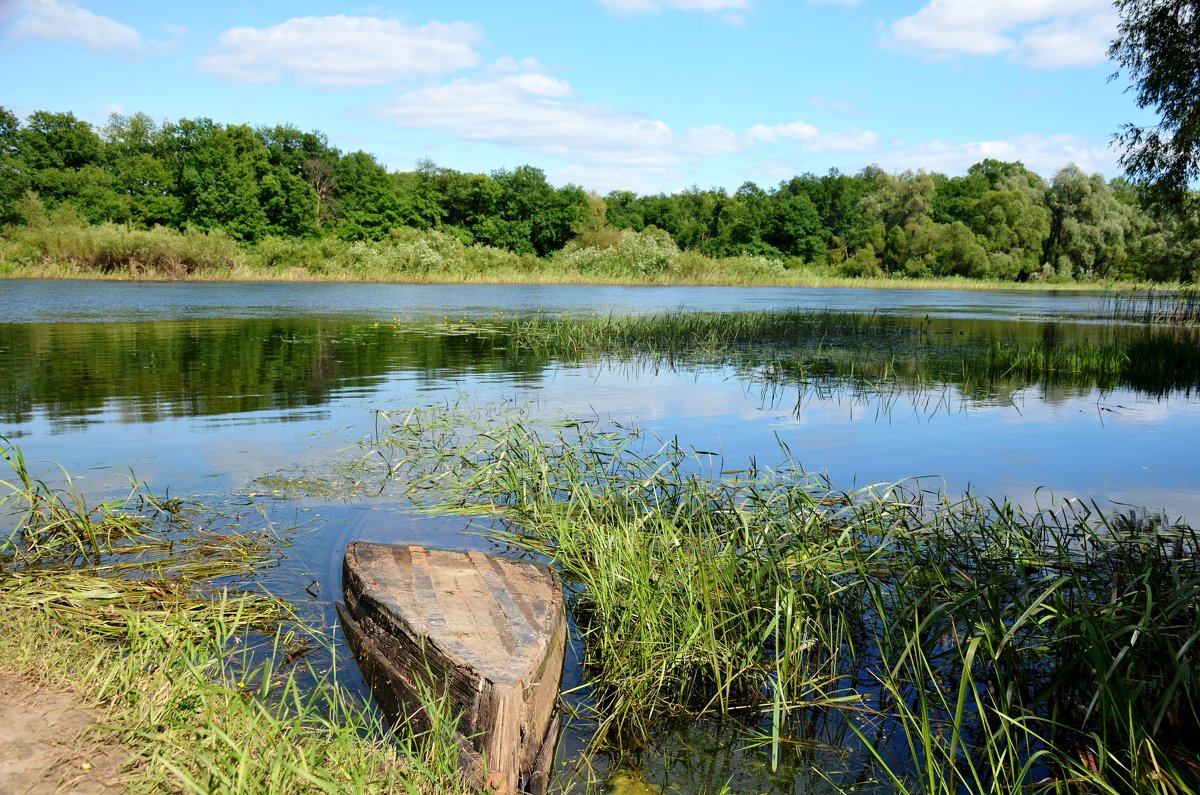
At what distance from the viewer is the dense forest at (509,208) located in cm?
Answer: 6225

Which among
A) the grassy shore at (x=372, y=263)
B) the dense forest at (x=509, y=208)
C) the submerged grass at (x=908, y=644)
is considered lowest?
the submerged grass at (x=908, y=644)

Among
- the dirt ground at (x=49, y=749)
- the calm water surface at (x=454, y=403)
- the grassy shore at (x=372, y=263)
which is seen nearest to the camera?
the dirt ground at (x=49, y=749)

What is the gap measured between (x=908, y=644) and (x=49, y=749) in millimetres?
3020

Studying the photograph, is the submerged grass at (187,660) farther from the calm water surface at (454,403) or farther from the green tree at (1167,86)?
the green tree at (1167,86)

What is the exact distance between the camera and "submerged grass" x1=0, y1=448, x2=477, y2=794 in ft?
9.02

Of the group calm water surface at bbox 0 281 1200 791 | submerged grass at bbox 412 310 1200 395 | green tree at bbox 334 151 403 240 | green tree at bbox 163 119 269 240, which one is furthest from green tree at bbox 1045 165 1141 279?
green tree at bbox 163 119 269 240

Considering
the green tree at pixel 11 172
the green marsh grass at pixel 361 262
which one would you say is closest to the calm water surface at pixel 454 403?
the green marsh grass at pixel 361 262

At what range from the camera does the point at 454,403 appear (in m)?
11.0

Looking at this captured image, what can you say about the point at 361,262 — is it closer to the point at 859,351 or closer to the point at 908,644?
the point at 859,351

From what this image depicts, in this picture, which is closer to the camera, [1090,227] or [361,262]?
[361,262]

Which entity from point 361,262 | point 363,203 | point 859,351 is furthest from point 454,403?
point 363,203

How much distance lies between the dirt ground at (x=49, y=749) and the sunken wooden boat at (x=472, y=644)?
105cm

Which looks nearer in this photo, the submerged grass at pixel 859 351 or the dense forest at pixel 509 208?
the submerged grass at pixel 859 351

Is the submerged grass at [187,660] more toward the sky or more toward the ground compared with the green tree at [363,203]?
more toward the ground
